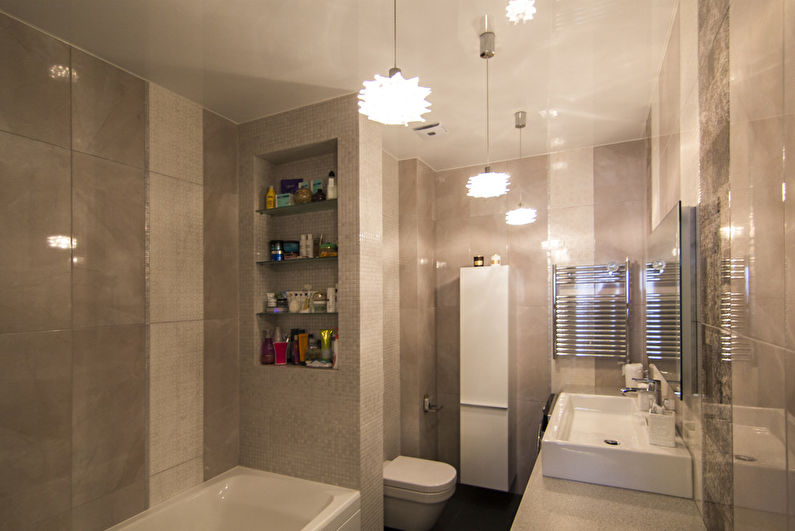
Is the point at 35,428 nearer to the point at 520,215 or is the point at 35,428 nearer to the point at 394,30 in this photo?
the point at 394,30

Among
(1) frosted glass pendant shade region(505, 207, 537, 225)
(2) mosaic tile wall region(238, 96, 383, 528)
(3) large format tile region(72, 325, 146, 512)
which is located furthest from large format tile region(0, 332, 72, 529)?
(1) frosted glass pendant shade region(505, 207, 537, 225)

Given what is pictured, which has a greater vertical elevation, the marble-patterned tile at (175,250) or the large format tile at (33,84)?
the large format tile at (33,84)

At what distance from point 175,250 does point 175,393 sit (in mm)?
770

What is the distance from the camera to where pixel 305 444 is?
2.35 meters

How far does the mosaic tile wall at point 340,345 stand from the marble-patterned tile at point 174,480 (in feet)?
1.03

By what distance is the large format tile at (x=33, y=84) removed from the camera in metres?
1.57

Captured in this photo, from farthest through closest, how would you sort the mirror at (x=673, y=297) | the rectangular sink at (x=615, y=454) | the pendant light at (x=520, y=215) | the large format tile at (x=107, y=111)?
the pendant light at (x=520, y=215) → the large format tile at (x=107, y=111) → the rectangular sink at (x=615, y=454) → the mirror at (x=673, y=297)

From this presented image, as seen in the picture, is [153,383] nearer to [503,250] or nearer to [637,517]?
[637,517]

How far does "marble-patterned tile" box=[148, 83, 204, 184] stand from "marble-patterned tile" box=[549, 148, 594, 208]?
1.97m

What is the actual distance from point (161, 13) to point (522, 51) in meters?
1.52

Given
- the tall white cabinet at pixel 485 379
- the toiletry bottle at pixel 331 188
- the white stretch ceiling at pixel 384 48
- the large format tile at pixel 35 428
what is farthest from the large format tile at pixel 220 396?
the tall white cabinet at pixel 485 379

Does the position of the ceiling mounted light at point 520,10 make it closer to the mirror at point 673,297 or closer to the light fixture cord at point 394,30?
the light fixture cord at point 394,30

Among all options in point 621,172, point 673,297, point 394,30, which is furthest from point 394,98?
point 673,297

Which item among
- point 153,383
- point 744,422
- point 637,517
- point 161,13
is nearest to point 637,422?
point 637,517
